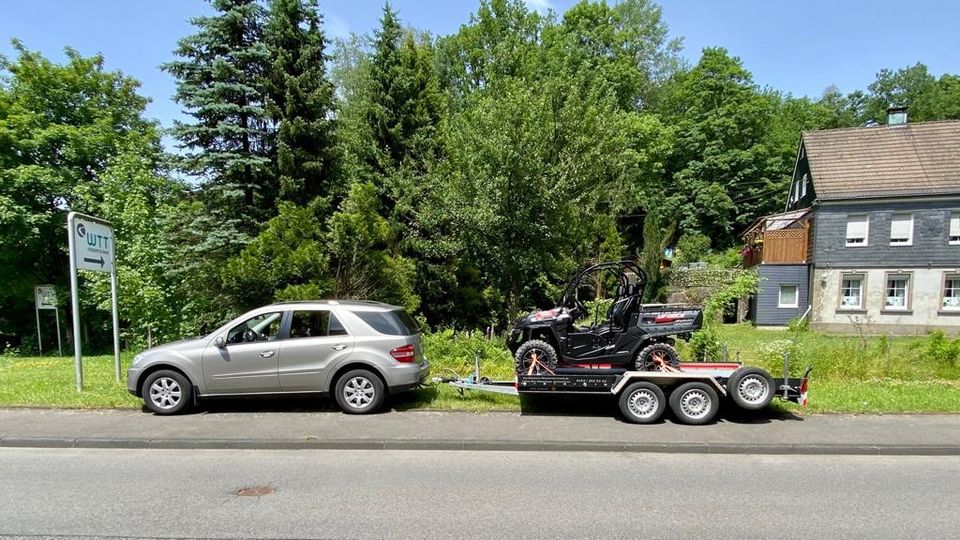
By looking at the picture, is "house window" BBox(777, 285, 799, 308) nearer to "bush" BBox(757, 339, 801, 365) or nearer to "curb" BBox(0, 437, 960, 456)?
"bush" BBox(757, 339, 801, 365)

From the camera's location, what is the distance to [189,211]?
50.8 ft

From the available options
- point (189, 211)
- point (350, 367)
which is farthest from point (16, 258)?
point (350, 367)

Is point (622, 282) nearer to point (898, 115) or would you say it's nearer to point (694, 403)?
point (694, 403)

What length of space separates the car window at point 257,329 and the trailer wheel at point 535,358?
3747 millimetres

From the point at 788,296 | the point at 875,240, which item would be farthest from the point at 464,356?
the point at 875,240

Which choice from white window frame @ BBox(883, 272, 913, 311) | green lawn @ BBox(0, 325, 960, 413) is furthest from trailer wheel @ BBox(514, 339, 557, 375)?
white window frame @ BBox(883, 272, 913, 311)

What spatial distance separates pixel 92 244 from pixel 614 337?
923 cm

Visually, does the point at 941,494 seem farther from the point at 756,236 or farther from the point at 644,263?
the point at 756,236

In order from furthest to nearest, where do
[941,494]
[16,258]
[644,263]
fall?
[644,263]
[16,258]
[941,494]

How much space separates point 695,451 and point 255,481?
16.5 feet

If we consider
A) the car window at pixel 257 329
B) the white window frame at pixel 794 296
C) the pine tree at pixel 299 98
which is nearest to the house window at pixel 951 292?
the white window frame at pixel 794 296

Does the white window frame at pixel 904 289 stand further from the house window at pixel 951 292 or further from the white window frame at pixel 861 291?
the house window at pixel 951 292

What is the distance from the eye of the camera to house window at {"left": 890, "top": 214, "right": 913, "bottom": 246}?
79.3 ft

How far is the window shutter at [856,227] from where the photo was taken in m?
24.6
